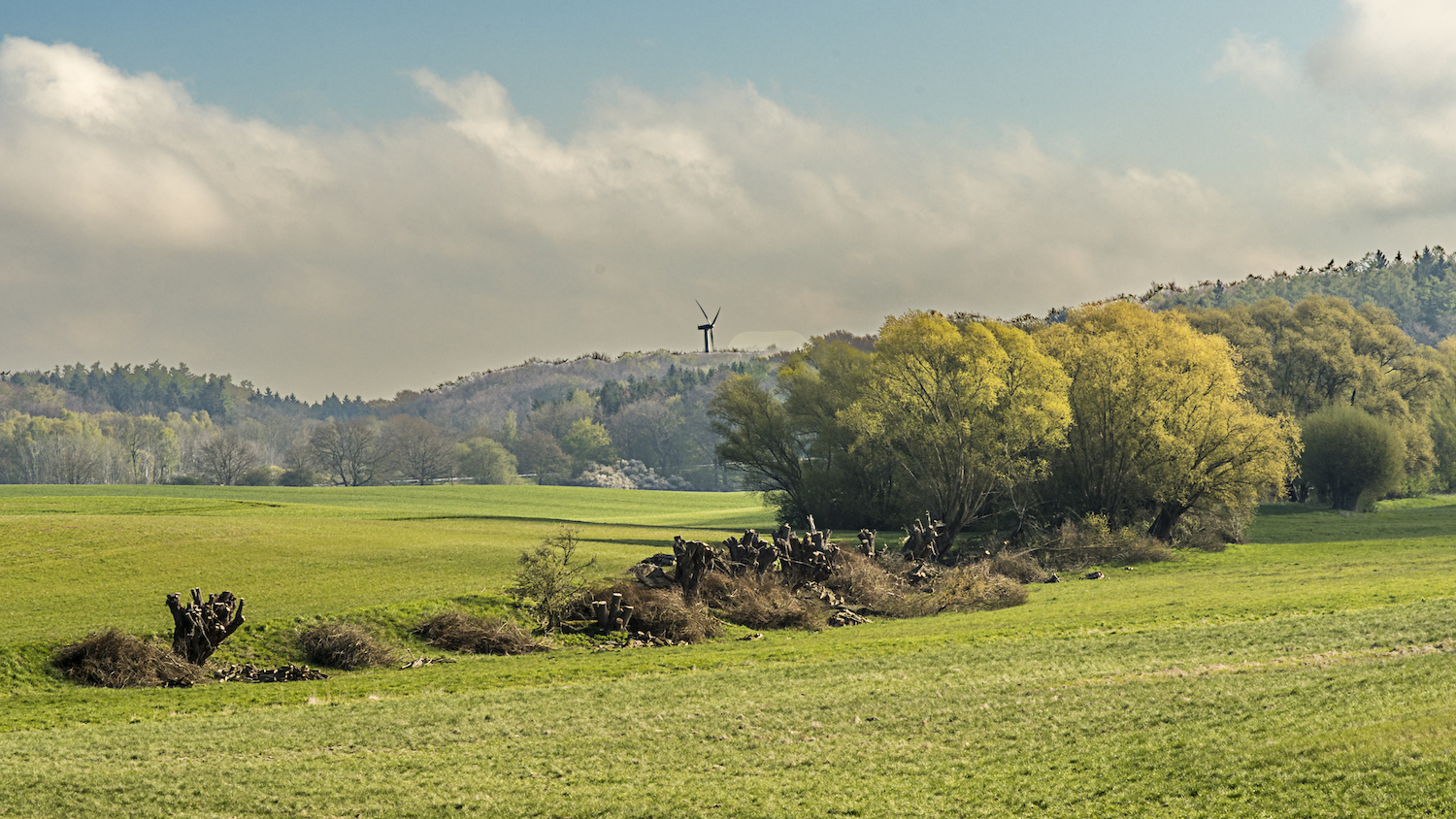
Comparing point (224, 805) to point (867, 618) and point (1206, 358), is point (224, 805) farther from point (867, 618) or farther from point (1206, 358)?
point (1206, 358)

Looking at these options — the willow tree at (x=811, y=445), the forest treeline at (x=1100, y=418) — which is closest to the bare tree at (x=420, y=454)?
the forest treeline at (x=1100, y=418)

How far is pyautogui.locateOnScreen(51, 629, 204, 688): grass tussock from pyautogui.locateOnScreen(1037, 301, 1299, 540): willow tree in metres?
48.6

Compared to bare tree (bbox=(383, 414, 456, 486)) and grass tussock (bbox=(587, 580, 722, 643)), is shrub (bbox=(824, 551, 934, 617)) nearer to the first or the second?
grass tussock (bbox=(587, 580, 722, 643))

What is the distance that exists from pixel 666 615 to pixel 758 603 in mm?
4185

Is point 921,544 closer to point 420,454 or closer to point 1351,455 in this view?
point 1351,455

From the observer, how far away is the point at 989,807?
11945mm

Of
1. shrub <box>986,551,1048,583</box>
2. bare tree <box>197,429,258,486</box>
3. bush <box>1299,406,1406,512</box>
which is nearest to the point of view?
shrub <box>986,551,1048,583</box>

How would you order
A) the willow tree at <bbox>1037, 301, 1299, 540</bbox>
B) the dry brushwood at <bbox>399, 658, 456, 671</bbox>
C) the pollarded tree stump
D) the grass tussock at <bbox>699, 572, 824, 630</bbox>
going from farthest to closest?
the willow tree at <bbox>1037, 301, 1299, 540</bbox> → the grass tussock at <bbox>699, 572, 824, 630</bbox> → the dry brushwood at <bbox>399, 658, 456, 671</bbox> → the pollarded tree stump

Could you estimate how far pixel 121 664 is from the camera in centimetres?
2331

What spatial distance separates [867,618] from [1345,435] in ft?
181

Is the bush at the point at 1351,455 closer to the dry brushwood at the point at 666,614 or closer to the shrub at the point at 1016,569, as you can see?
the shrub at the point at 1016,569

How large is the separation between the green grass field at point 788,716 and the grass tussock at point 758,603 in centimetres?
165

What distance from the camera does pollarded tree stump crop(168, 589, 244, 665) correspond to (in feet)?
80.5

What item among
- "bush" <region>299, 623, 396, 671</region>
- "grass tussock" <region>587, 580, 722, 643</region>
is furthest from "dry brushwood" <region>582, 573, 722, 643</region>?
"bush" <region>299, 623, 396, 671</region>
